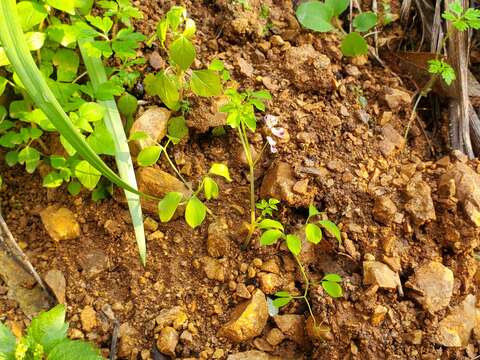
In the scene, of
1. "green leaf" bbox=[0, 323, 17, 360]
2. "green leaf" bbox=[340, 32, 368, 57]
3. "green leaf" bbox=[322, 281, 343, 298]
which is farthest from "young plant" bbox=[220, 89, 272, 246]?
"green leaf" bbox=[0, 323, 17, 360]

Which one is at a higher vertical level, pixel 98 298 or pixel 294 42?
pixel 294 42

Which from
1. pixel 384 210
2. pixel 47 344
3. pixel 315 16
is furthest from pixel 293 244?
pixel 315 16

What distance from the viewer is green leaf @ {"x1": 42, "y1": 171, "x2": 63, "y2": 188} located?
162 centimetres

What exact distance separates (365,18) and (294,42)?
0.29m

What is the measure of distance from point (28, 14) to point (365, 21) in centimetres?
118

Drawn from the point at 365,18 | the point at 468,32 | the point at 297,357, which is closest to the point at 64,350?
the point at 297,357

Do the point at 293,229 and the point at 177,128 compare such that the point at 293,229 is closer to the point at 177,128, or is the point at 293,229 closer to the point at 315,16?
the point at 177,128

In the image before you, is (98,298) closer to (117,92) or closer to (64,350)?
(64,350)

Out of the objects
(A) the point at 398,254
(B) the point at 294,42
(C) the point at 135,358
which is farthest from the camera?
(B) the point at 294,42

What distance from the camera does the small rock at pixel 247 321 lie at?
4.91 ft

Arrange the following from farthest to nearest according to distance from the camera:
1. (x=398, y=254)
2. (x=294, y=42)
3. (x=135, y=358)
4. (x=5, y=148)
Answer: (x=294, y=42)
(x=5, y=148)
(x=398, y=254)
(x=135, y=358)

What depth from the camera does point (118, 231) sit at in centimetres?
166

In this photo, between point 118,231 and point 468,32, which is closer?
point 118,231

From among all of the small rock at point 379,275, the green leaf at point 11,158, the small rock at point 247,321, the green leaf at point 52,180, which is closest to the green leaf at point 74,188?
the green leaf at point 52,180
